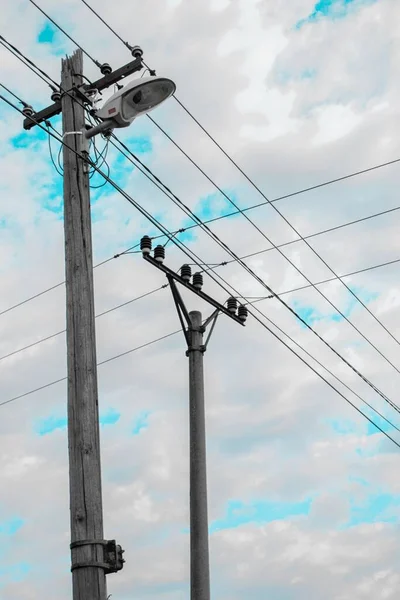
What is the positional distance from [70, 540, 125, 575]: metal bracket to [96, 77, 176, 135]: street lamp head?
3.86 meters

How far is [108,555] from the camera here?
26.7 ft

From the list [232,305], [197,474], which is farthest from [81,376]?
[232,305]

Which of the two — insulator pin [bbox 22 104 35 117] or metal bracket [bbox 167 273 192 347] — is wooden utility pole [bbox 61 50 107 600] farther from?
metal bracket [bbox 167 273 192 347]

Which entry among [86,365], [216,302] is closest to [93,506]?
[86,365]

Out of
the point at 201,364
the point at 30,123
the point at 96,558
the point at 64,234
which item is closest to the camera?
the point at 96,558

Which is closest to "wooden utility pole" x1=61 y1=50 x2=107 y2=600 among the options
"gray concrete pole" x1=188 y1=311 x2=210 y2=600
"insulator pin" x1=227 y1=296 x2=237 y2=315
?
"gray concrete pole" x1=188 y1=311 x2=210 y2=600

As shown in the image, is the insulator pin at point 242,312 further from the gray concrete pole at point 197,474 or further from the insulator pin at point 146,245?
the insulator pin at point 146,245

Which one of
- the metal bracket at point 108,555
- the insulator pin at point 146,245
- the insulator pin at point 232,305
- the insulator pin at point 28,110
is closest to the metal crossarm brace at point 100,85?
the insulator pin at point 28,110

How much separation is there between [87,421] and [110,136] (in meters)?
3.55

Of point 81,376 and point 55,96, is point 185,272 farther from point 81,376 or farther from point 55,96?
point 81,376

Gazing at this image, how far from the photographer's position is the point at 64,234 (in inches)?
368

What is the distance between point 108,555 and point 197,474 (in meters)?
5.25

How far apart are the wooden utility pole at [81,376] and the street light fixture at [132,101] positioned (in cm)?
34

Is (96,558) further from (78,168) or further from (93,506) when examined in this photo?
(78,168)
